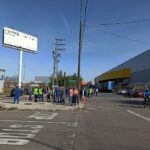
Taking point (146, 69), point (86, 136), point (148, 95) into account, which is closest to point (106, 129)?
point (86, 136)

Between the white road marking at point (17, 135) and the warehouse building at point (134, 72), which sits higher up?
the warehouse building at point (134, 72)

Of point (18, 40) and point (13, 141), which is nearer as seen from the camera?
point (13, 141)

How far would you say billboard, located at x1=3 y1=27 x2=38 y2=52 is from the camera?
42188 mm

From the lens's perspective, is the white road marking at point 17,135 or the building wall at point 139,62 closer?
the white road marking at point 17,135

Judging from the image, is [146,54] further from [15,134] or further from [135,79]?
[15,134]

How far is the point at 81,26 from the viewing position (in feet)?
120

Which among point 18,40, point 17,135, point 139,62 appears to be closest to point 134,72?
point 139,62

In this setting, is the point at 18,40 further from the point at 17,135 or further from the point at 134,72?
the point at 134,72

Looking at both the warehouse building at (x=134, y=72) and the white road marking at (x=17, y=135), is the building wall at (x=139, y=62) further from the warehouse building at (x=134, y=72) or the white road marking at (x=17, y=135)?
the white road marking at (x=17, y=135)

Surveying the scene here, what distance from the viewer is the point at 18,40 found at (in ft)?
143

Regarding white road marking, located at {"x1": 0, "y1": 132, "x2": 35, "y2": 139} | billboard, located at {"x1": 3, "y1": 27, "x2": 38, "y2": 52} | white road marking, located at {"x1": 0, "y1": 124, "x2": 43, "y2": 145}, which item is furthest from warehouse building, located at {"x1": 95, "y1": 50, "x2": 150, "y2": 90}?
white road marking, located at {"x1": 0, "y1": 132, "x2": 35, "y2": 139}

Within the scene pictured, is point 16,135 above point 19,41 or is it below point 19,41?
below

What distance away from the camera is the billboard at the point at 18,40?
42188 millimetres

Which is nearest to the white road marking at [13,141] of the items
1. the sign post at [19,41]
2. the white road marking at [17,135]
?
the white road marking at [17,135]
